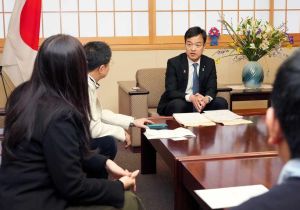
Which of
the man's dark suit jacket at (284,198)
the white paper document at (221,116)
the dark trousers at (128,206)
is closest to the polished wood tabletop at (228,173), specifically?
the dark trousers at (128,206)

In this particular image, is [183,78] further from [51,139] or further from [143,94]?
[51,139]

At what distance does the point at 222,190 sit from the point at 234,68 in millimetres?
3633

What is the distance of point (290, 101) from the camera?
0.77 m

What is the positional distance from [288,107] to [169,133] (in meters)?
1.81

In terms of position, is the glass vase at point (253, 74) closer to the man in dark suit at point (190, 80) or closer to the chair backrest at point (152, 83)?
the man in dark suit at point (190, 80)

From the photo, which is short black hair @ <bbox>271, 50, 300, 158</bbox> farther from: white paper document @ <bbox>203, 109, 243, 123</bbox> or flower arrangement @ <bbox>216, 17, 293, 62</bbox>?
flower arrangement @ <bbox>216, 17, 293, 62</bbox>

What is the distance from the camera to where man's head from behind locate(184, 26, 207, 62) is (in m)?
3.76

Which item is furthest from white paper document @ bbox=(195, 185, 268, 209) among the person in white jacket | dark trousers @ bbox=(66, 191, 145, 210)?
the person in white jacket

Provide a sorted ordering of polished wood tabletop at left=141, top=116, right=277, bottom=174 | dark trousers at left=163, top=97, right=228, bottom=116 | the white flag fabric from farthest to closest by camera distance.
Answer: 1. the white flag fabric
2. dark trousers at left=163, top=97, right=228, bottom=116
3. polished wood tabletop at left=141, top=116, right=277, bottom=174

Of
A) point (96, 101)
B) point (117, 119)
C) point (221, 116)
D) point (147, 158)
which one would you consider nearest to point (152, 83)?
point (147, 158)

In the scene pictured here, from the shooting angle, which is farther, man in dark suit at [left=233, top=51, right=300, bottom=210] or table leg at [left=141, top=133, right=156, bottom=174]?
table leg at [left=141, top=133, right=156, bottom=174]

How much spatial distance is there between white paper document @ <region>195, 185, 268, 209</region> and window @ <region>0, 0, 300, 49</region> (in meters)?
3.45

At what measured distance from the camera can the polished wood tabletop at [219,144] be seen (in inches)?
84.4

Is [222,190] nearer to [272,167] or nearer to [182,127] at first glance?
[272,167]
